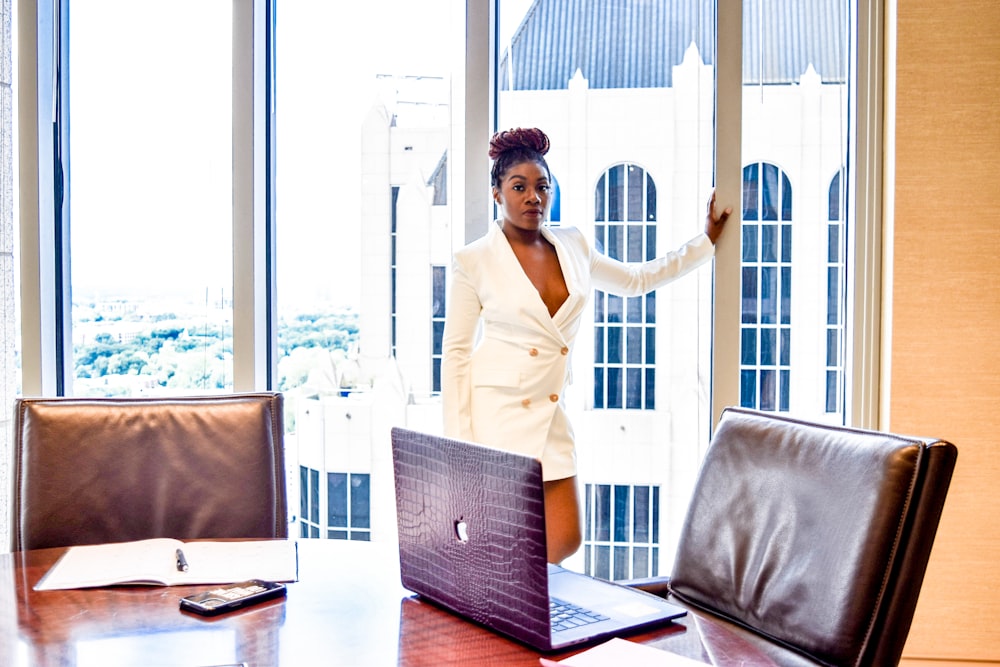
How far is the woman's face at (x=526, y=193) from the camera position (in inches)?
88.0

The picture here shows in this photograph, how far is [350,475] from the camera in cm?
283

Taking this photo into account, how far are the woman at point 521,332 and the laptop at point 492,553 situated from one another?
3.12 feet

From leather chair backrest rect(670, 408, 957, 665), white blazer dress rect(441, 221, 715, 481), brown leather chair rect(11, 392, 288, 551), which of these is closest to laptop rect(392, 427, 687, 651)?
leather chair backrest rect(670, 408, 957, 665)

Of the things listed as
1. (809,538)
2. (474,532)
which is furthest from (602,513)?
(474,532)

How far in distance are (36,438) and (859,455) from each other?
159cm

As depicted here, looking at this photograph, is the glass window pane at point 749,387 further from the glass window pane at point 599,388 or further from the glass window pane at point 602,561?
the glass window pane at point 602,561

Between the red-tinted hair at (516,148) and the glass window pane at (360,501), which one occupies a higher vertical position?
the red-tinted hair at (516,148)

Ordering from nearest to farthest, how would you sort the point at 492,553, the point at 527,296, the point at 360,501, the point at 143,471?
1. the point at 492,553
2. the point at 143,471
3. the point at 527,296
4. the point at 360,501

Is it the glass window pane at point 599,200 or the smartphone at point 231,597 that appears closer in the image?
the smartphone at point 231,597

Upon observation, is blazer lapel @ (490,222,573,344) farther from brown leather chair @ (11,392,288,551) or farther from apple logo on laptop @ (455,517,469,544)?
apple logo on laptop @ (455,517,469,544)

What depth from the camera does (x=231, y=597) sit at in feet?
3.96

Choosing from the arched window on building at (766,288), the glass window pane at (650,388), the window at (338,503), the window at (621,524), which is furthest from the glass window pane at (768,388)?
the window at (338,503)

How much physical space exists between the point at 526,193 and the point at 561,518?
89 centimetres

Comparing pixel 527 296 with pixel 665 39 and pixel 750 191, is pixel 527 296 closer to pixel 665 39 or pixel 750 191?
pixel 750 191
